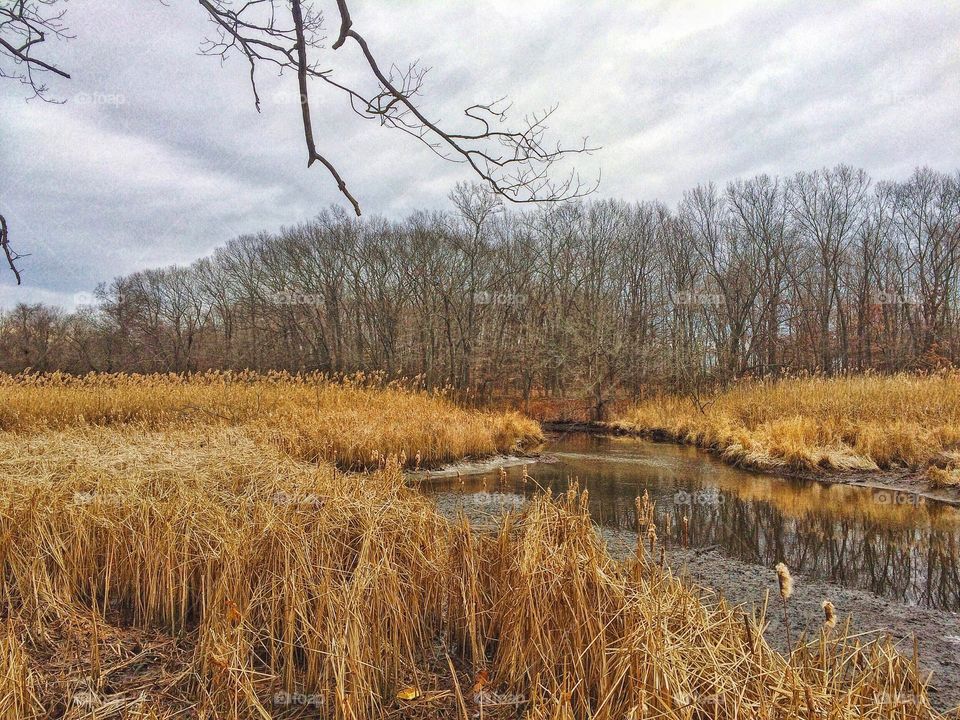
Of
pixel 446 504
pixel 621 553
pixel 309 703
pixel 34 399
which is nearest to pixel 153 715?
pixel 309 703

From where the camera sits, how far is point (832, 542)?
616 cm

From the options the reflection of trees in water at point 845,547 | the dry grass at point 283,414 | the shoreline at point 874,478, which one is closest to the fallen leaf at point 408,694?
the reflection of trees in water at point 845,547

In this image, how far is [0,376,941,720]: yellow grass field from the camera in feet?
7.14

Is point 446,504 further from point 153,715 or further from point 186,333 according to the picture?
point 186,333

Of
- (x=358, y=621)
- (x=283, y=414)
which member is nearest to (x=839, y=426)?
(x=283, y=414)

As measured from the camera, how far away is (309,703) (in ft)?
7.94

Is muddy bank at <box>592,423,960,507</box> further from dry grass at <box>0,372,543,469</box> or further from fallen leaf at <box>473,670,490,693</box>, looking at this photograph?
fallen leaf at <box>473,670,490,693</box>

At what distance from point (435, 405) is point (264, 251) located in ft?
83.3

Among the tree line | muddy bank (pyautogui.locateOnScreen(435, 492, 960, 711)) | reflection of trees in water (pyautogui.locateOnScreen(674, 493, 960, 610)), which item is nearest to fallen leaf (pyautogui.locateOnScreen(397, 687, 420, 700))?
muddy bank (pyautogui.locateOnScreen(435, 492, 960, 711))

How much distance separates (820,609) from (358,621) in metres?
3.87

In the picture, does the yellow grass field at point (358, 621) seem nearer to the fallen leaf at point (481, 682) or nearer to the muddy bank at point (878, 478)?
the fallen leaf at point (481, 682)

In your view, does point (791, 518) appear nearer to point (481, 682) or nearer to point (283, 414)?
point (481, 682)

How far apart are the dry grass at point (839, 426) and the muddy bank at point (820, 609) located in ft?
19.3

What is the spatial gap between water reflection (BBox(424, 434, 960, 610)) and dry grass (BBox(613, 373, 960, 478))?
906 millimetres
